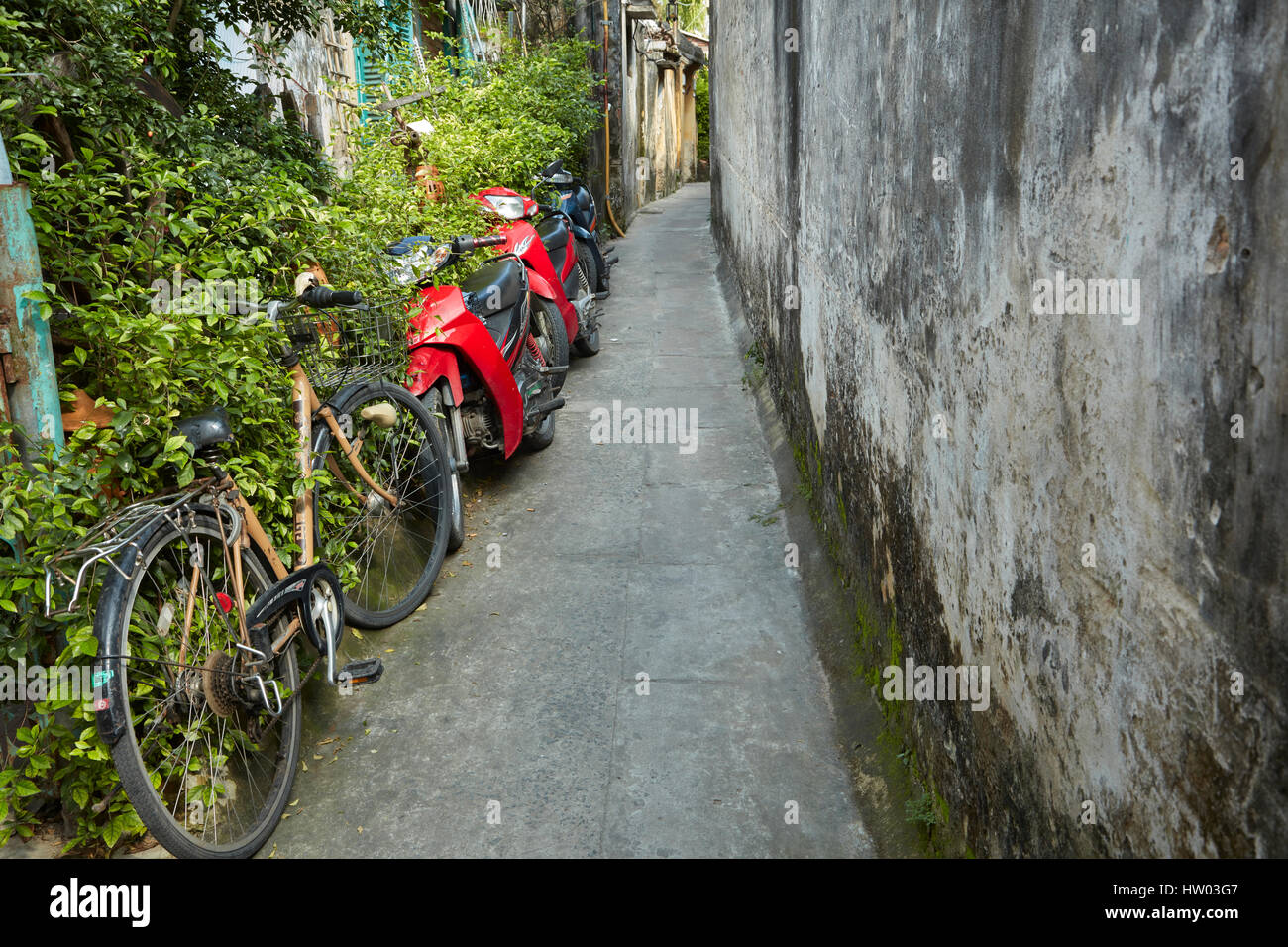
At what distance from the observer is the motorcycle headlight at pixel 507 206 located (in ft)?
23.5

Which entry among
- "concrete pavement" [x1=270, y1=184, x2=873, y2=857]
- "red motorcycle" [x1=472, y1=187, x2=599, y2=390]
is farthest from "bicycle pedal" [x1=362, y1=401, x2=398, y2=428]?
"red motorcycle" [x1=472, y1=187, x2=599, y2=390]

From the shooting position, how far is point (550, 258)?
7.75 m

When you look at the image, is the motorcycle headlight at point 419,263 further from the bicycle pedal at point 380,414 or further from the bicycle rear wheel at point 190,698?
the bicycle rear wheel at point 190,698

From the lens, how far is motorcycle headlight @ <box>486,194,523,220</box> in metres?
7.16

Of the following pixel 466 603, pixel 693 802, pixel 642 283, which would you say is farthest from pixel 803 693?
pixel 642 283

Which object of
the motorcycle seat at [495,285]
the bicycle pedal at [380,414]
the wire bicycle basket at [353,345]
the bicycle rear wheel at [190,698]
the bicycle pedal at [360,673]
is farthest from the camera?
the motorcycle seat at [495,285]

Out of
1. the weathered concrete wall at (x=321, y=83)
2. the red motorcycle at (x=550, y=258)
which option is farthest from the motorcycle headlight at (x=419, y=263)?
the weathered concrete wall at (x=321, y=83)

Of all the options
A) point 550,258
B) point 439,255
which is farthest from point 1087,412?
point 550,258

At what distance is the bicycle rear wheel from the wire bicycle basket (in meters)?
0.99

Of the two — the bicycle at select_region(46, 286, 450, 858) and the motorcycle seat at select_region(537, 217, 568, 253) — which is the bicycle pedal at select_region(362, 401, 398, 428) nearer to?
the bicycle at select_region(46, 286, 450, 858)

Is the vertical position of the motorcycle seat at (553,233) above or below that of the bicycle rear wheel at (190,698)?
Result: above

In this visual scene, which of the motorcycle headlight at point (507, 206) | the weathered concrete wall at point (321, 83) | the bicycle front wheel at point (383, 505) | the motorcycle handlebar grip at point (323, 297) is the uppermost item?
the weathered concrete wall at point (321, 83)

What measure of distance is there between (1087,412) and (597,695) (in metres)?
2.38

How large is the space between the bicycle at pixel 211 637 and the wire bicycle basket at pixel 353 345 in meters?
0.09
